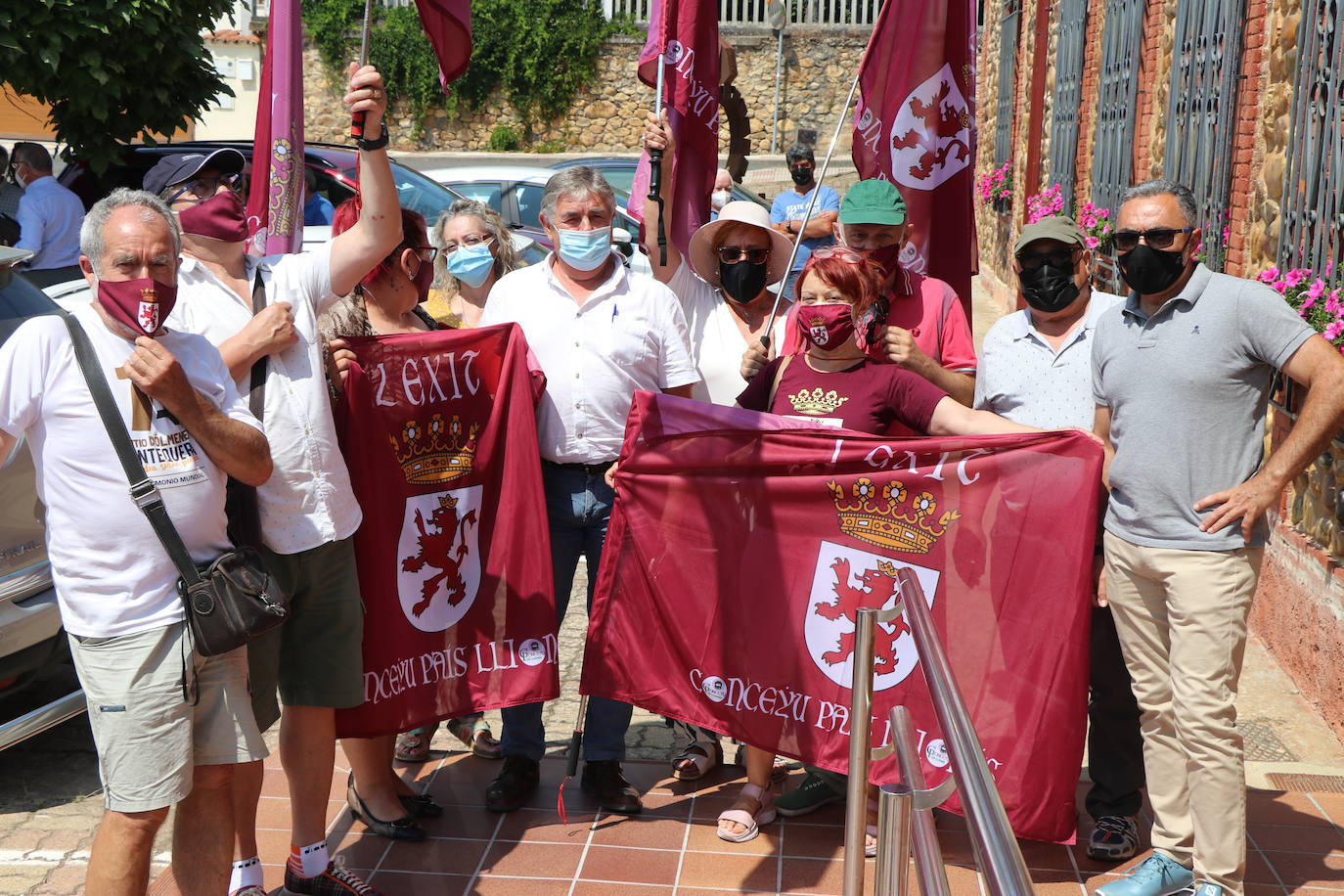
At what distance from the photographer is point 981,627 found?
3.99 meters

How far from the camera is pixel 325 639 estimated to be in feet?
12.8

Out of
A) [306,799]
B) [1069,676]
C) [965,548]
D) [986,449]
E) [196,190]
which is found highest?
[196,190]

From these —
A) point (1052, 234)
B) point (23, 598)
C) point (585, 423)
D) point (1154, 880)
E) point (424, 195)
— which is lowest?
point (1154, 880)

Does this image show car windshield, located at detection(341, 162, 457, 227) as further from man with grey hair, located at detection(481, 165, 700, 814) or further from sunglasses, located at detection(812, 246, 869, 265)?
sunglasses, located at detection(812, 246, 869, 265)

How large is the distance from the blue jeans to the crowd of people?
0.04 feet

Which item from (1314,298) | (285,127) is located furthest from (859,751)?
(1314,298)

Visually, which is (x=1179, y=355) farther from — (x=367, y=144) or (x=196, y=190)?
(x=196, y=190)

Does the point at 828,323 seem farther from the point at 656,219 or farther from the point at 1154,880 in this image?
the point at 1154,880

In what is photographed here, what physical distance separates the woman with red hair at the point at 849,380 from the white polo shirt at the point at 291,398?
148 centimetres

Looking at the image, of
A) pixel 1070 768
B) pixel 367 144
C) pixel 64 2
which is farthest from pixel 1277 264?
pixel 64 2

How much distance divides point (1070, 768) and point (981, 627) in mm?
489

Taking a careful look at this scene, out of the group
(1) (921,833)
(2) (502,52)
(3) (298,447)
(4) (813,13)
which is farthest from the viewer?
(4) (813,13)

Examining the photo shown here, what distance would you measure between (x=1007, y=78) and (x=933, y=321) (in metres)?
15.0

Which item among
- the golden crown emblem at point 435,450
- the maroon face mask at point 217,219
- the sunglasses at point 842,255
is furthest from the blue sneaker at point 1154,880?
the maroon face mask at point 217,219
